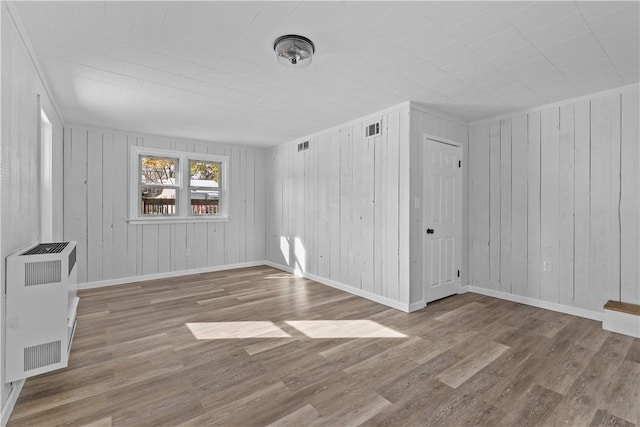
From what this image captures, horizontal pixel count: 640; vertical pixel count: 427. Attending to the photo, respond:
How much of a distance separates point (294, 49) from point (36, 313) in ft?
8.22

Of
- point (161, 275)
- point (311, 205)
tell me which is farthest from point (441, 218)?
point (161, 275)

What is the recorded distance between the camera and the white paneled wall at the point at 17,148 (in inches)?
72.3

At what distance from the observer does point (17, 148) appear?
6.98ft

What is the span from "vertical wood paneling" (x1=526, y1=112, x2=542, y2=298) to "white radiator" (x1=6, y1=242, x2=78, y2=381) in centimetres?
478

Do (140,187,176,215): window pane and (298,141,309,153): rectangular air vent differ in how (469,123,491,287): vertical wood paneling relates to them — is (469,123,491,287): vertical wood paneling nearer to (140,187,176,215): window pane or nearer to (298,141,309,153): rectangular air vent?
(298,141,309,153): rectangular air vent

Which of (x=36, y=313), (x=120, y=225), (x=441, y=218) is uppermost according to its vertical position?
(x=441, y=218)

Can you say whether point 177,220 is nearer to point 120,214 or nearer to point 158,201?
point 158,201

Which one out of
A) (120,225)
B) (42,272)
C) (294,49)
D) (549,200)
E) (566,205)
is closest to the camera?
(42,272)

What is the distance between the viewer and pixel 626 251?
325cm

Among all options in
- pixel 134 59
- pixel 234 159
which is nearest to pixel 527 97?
pixel 134 59

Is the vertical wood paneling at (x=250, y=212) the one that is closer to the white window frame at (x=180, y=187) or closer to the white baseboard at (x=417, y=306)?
the white window frame at (x=180, y=187)

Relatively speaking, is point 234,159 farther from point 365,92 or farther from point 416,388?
point 416,388

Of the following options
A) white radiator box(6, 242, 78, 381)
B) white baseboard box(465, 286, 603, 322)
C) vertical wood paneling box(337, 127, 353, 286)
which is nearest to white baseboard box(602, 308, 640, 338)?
white baseboard box(465, 286, 603, 322)

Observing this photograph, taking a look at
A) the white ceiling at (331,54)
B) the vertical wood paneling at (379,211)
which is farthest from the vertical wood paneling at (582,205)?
the vertical wood paneling at (379,211)
